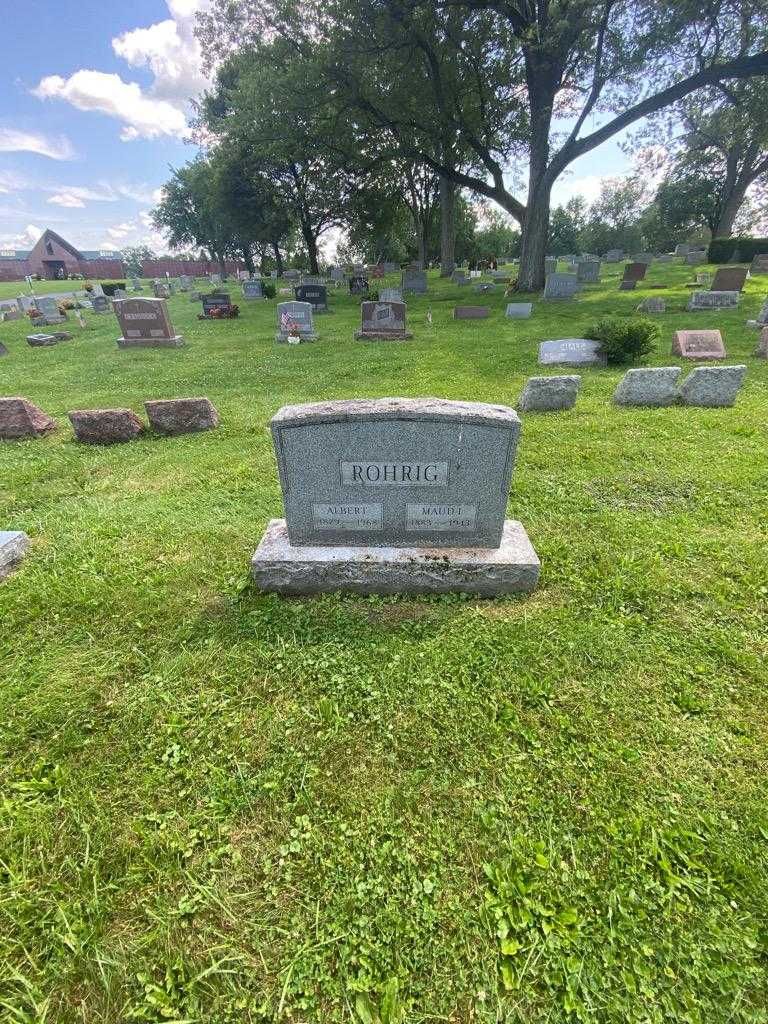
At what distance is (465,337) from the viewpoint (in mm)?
12750

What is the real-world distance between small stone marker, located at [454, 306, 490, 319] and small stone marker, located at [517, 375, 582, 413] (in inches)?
403

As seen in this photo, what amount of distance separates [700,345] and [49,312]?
24.2m

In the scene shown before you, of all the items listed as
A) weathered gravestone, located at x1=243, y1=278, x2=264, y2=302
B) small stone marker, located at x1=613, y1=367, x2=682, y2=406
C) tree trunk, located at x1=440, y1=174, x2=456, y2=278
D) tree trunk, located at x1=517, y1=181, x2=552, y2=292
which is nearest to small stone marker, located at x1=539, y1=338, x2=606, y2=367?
small stone marker, located at x1=613, y1=367, x2=682, y2=406

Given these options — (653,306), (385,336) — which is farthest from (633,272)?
(385,336)

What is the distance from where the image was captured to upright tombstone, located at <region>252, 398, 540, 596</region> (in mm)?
2809

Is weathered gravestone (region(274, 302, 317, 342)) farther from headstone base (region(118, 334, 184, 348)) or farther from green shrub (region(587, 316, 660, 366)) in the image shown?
green shrub (region(587, 316, 660, 366))

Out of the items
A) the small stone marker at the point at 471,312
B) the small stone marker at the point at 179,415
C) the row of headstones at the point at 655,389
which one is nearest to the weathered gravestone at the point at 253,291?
the small stone marker at the point at 471,312

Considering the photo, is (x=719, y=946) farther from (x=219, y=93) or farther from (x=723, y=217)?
(x=723, y=217)

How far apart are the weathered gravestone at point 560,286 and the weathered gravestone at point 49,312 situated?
818 inches

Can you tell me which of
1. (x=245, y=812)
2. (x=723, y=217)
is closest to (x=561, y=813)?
(x=245, y=812)

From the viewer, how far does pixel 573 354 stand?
912 centimetres

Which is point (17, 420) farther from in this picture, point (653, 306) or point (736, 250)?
point (736, 250)

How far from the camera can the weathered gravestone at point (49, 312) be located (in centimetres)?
1919

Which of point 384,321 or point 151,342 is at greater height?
point 384,321
